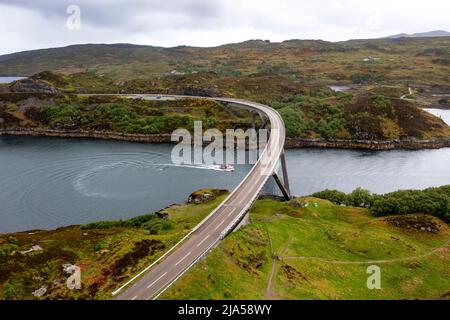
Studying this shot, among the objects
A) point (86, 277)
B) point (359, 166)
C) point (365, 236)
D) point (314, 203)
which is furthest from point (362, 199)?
point (86, 277)

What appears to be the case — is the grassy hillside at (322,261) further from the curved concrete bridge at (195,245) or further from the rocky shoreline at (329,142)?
the rocky shoreline at (329,142)

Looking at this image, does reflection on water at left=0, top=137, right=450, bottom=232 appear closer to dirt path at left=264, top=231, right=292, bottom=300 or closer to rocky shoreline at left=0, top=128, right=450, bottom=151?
rocky shoreline at left=0, top=128, right=450, bottom=151

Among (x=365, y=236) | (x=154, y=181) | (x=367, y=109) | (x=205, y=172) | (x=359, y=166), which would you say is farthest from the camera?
(x=367, y=109)

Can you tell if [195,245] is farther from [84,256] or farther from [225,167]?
[225,167]

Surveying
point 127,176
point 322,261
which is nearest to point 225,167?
point 127,176

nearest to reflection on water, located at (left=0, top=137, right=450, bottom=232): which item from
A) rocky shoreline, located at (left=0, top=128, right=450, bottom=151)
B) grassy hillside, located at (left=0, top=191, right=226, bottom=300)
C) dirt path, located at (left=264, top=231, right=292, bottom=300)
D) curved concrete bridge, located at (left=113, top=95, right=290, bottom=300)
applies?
rocky shoreline, located at (left=0, top=128, right=450, bottom=151)

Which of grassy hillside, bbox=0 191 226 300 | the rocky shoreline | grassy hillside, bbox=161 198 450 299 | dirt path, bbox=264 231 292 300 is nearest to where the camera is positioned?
grassy hillside, bbox=0 191 226 300

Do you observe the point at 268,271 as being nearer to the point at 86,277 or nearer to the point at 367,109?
the point at 86,277
